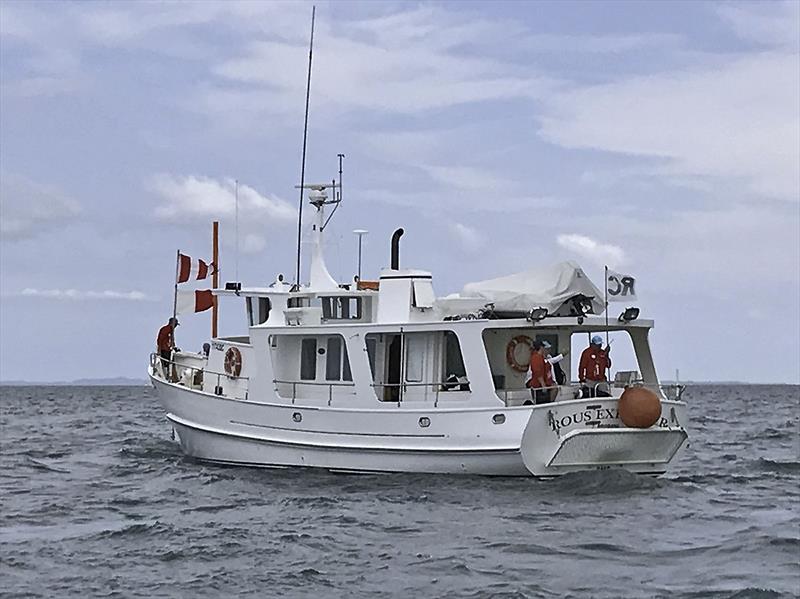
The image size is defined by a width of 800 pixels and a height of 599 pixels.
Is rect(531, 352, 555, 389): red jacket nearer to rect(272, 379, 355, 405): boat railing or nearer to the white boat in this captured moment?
the white boat

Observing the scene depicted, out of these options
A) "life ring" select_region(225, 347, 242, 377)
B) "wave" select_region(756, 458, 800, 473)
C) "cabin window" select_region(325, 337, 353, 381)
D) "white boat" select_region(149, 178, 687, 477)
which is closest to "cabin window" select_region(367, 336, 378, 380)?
"white boat" select_region(149, 178, 687, 477)

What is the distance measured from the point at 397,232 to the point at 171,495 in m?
6.05

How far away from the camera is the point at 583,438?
19078mm

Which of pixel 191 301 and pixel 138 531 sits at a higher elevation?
pixel 191 301

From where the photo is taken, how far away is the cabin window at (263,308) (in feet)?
76.7

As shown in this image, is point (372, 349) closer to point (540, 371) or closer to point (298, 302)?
point (298, 302)

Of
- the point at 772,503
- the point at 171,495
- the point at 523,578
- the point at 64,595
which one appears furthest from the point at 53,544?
the point at 772,503

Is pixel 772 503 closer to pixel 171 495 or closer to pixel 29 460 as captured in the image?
pixel 171 495

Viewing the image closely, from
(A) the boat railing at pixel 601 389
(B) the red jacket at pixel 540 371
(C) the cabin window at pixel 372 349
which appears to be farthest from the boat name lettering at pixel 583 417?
(C) the cabin window at pixel 372 349

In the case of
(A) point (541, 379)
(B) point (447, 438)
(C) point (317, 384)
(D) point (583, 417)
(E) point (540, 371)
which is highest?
(E) point (540, 371)

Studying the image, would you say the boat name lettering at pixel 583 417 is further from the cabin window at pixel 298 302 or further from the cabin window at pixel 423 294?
the cabin window at pixel 298 302

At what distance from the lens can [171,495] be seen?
20.4 m

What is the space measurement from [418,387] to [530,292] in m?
2.43

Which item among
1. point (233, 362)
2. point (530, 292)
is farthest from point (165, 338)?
point (530, 292)
